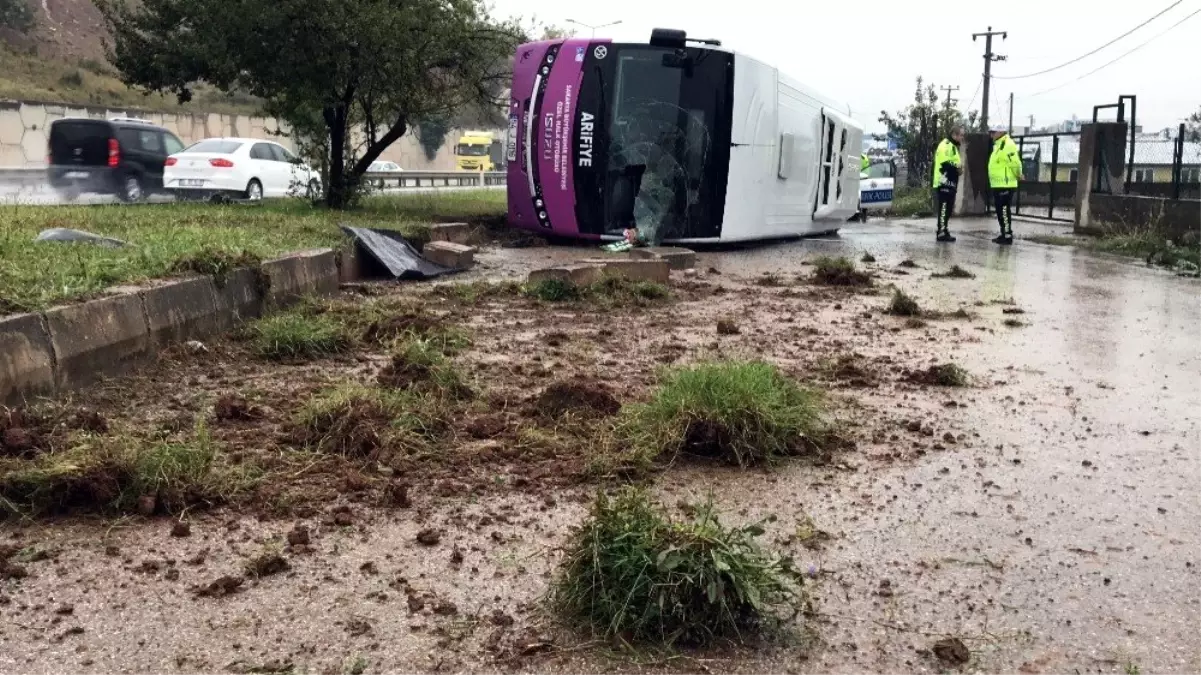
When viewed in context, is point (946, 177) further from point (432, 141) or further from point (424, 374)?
point (432, 141)

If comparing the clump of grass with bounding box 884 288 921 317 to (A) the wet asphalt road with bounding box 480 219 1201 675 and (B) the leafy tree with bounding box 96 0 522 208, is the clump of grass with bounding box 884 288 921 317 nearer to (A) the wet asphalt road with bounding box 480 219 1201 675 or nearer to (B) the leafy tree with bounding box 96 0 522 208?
(A) the wet asphalt road with bounding box 480 219 1201 675

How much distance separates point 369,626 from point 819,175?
54.0 feet

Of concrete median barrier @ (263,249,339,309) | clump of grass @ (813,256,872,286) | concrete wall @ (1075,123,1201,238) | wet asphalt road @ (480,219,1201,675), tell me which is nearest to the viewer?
wet asphalt road @ (480,219,1201,675)

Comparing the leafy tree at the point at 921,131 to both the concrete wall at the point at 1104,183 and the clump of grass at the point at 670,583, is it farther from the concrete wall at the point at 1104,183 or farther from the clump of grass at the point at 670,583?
the clump of grass at the point at 670,583

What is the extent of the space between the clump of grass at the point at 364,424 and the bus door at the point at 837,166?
569 inches

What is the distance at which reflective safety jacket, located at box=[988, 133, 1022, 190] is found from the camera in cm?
1694

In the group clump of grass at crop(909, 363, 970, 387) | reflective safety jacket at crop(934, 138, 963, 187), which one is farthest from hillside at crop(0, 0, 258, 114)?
clump of grass at crop(909, 363, 970, 387)

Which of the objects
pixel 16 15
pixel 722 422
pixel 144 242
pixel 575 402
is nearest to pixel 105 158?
pixel 144 242

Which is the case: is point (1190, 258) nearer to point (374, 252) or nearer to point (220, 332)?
point (374, 252)

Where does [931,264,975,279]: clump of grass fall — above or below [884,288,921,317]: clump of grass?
above

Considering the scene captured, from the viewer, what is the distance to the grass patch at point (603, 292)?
8.91m

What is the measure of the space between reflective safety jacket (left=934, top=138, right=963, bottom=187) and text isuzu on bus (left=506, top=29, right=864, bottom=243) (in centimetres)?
412

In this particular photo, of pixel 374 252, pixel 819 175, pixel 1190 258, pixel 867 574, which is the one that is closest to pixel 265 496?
pixel 867 574

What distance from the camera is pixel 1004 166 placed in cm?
1694
